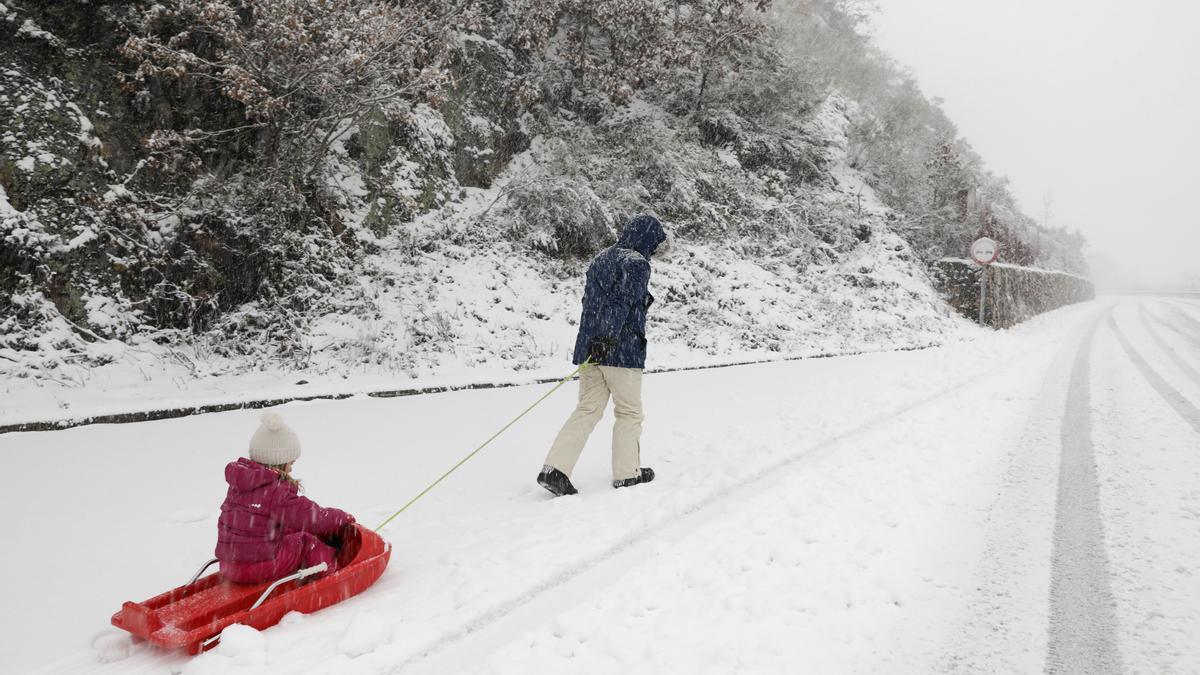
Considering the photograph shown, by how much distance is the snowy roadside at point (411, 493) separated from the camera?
2.72 m

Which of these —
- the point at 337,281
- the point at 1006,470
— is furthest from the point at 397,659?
the point at 337,281

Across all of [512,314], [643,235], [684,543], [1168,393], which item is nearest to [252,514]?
[684,543]

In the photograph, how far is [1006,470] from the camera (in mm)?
4902

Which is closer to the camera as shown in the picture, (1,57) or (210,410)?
(210,410)

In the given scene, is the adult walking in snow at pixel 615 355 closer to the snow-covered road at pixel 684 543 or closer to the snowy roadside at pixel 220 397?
the snow-covered road at pixel 684 543

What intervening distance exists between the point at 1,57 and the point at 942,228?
2269 centimetres

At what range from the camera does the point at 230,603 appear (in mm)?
2693

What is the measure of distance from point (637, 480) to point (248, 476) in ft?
9.13

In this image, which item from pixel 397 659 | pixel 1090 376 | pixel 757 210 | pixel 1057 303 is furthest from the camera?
pixel 1057 303

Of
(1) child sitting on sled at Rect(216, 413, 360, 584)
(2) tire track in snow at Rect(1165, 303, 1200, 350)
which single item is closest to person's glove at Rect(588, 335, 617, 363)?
(1) child sitting on sled at Rect(216, 413, 360, 584)

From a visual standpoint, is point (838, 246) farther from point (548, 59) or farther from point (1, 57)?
point (1, 57)

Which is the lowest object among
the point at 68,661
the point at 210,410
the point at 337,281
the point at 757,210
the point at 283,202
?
the point at 68,661

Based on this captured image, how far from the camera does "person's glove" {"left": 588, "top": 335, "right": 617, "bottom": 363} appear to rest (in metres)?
4.51

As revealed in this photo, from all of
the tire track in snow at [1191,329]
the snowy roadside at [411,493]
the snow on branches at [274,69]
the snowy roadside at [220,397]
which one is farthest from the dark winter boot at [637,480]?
the tire track in snow at [1191,329]
